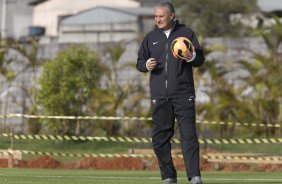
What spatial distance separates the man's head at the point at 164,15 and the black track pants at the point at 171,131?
2.64 feet

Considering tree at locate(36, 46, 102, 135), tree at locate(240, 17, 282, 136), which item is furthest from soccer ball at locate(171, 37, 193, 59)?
tree at locate(240, 17, 282, 136)

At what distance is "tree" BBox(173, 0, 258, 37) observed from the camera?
5238 cm

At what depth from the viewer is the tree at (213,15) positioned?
52.4 metres

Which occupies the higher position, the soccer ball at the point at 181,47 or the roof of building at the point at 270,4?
the soccer ball at the point at 181,47

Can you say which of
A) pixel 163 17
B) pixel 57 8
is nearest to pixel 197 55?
pixel 163 17

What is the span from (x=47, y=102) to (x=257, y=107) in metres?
5.40

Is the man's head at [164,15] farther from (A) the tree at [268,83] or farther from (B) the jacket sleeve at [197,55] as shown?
(A) the tree at [268,83]

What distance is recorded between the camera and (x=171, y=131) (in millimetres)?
12008

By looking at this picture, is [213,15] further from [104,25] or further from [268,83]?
[268,83]

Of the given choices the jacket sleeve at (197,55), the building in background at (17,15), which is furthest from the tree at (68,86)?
the building in background at (17,15)

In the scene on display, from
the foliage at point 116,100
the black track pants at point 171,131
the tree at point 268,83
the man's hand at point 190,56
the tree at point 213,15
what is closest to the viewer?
the man's hand at point 190,56

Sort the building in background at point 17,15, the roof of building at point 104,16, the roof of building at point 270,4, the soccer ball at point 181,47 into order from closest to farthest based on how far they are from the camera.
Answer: the soccer ball at point 181,47, the roof of building at point 104,16, the roof of building at point 270,4, the building in background at point 17,15

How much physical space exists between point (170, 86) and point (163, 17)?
0.73 metres

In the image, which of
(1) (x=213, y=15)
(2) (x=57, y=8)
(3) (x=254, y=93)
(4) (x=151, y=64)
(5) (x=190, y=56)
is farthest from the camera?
(2) (x=57, y=8)
